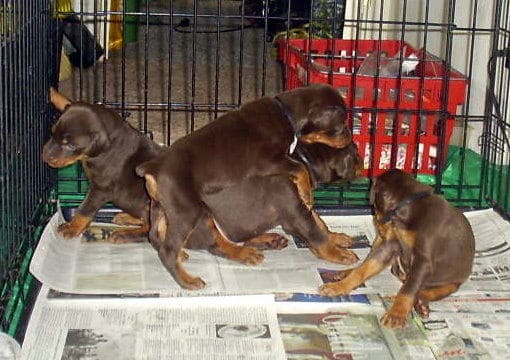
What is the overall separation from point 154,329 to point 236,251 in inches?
18.9

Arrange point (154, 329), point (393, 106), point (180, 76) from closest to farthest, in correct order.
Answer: point (154, 329)
point (393, 106)
point (180, 76)

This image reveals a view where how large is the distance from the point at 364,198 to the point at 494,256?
2.15 ft

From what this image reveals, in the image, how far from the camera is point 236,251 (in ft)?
8.15

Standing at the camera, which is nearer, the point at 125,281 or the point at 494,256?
the point at 125,281

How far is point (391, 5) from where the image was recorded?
4.55m

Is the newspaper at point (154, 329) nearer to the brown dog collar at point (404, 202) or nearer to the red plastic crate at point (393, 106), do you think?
the brown dog collar at point (404, 202)

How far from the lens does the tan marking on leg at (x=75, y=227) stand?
260 centimetres

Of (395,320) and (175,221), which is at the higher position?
(175,221)

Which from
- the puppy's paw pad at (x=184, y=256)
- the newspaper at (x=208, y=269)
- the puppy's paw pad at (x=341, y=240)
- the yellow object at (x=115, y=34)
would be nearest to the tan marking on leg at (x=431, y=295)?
the newspaper at (x=208, y=269)

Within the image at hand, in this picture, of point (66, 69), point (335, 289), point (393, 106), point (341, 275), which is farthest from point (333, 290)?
point (66, 69)

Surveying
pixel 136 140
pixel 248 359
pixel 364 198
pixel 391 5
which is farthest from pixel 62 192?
pixel 391 5

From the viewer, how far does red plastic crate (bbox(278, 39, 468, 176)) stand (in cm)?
309

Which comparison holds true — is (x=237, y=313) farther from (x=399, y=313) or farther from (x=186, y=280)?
(x=399, y=313)

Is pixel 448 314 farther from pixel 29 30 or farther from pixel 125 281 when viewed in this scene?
pixel 29 30
